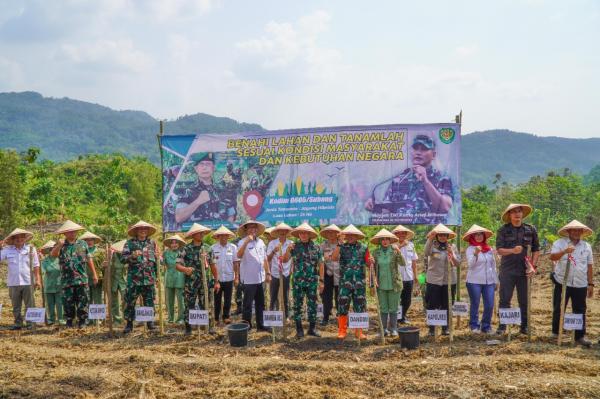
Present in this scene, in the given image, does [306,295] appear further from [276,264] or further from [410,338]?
[410,338]

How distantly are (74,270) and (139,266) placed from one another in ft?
4.11

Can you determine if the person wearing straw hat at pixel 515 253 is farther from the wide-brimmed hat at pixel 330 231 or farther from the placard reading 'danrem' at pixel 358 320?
the wide-brimmed hat at pixel 330 231

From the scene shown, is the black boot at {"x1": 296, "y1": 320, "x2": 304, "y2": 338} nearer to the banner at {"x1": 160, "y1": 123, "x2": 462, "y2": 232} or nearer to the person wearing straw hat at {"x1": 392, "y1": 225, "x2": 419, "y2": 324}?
the person wearing straw hat at {"x1": 392, "y1": 225, "x2": 419, "y2": 324}

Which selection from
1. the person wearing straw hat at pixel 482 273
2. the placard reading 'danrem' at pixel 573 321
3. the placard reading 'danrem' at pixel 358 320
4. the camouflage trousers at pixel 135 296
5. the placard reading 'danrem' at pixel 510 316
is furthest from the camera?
the camouflage trousers at pixel 135 296

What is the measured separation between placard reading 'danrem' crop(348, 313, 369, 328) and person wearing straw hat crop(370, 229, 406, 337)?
0.43 metres

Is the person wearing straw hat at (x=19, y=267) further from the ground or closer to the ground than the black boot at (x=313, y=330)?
further from the ground

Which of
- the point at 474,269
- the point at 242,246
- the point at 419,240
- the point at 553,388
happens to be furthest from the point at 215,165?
the point at 419,240

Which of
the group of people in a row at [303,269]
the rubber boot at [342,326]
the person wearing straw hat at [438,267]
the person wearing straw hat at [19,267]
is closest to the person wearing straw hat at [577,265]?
the group of people in a row at [303,269]

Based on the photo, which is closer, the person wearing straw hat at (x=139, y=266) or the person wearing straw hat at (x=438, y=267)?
the person wearing straw hat at (x=438, y=267)

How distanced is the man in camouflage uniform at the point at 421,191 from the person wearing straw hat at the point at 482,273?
79.5 inches

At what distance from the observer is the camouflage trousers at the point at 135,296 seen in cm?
863

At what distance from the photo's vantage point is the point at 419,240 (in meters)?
22.6

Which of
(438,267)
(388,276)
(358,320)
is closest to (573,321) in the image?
(438,267)

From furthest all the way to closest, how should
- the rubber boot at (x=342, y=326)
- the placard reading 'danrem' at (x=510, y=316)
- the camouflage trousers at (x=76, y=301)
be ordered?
the camouflage trousers at (x=76, y=301) < the rubber boot at (x=342, y=326) < the placard reading 'danrem' at (x=510, y=316)
